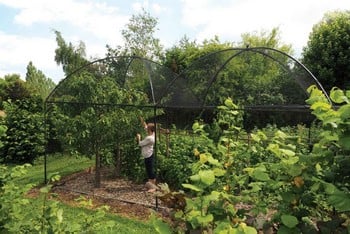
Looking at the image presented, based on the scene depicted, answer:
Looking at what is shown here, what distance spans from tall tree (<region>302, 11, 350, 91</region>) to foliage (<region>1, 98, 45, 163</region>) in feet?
36.1

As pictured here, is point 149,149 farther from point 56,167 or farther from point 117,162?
point 56,167

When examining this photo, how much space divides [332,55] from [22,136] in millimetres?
12292

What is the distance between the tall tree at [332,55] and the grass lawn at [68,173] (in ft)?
33.4

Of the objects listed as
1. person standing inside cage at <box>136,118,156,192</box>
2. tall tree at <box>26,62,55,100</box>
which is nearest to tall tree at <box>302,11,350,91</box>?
person standing inside cage at <box>136,118,156,192</box>

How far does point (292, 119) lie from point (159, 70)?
3.76 m

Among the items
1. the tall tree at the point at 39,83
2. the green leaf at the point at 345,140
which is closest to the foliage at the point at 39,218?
the green leaf at the point at 345,140

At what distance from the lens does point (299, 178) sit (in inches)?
52.5

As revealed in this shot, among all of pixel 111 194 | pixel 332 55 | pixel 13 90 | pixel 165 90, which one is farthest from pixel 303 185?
pixel 13 90

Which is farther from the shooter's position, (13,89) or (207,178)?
(13,89)

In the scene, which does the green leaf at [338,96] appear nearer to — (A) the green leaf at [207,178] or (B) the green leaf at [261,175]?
(B) the green leaf at [261,175]

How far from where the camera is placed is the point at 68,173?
10375mm

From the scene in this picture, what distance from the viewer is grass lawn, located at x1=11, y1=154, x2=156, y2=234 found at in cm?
597

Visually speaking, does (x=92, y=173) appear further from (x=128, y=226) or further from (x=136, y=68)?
(x=128, y=226)

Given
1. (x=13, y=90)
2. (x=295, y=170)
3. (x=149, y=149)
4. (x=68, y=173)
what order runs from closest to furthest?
1. (x=295, y=170)
2. (x=149, y=149)
3. (x=68, y=173)
4. (x=13, y=90)
